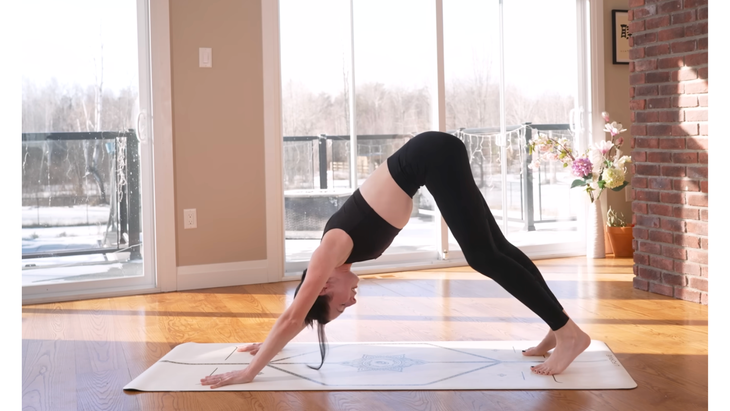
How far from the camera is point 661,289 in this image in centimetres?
393

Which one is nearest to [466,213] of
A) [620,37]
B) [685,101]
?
[685,101]

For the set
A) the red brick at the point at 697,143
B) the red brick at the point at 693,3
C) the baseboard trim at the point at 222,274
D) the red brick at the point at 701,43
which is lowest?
the baseboard trim at the point at 222,274

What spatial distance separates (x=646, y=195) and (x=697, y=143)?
486 mm

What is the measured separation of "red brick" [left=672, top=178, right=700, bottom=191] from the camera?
3.67m

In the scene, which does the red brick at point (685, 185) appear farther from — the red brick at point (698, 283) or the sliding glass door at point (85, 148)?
the sliding glass door at point (85, 148)

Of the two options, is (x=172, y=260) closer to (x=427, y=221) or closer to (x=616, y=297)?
(x=427, y=221)

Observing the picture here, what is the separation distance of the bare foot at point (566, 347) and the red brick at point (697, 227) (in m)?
1.56

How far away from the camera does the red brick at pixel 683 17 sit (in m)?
3.63

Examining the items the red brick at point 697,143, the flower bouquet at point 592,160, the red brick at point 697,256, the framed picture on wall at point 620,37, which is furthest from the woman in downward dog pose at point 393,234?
the framed picture on wall at point 620,37

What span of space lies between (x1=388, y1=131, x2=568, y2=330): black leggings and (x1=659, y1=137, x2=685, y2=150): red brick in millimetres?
1728

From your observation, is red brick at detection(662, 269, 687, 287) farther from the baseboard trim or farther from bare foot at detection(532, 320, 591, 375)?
the baseboard trim

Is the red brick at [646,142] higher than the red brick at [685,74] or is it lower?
lower

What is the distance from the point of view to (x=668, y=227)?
12.7 ft

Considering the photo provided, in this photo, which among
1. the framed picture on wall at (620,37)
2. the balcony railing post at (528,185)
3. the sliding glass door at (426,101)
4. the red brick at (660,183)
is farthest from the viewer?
the framed picture on wall at (620,37)
